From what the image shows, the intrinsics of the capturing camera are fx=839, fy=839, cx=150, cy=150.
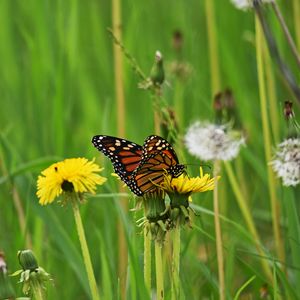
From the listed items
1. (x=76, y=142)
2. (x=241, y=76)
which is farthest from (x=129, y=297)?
(x=241, y=76)

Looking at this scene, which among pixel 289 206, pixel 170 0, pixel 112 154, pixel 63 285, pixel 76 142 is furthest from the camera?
pixel 170 0

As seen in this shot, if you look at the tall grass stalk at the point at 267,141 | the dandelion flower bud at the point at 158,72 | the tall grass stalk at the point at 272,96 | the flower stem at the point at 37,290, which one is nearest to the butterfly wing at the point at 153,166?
the flower stem at the point at 37,290

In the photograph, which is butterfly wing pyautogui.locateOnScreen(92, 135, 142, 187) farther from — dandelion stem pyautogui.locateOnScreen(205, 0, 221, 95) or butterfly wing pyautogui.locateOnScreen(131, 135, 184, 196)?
dandelion stem pyautogui.locateOnScreen(205, 0, 221, 95)

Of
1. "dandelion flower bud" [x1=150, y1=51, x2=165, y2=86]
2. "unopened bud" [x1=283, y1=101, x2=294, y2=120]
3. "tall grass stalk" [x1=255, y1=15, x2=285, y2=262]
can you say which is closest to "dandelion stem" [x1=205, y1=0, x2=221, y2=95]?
"tall grass stalk" [x1=255, y1=15, x2=285, y2=262]

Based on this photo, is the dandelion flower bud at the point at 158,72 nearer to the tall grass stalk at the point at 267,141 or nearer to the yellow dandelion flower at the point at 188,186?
the tall grass stalk at the point at 267,141

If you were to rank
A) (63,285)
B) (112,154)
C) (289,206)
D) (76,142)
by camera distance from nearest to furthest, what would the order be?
(112,154), (289,206), (63,285), (76,142)

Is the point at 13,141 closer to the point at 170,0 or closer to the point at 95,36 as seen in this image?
the point at 95,36
